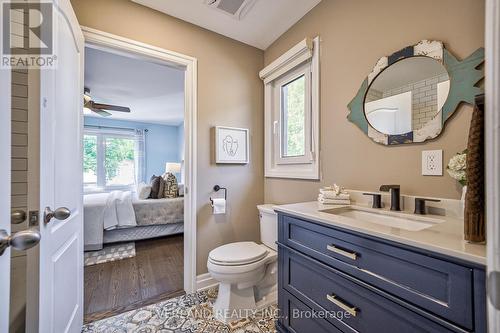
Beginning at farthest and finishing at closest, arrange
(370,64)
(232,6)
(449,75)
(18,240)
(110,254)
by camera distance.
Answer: (110,254), (232,6), (370,64), (449,75), (18,240)

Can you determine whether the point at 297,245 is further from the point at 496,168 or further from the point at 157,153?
the point at 157,153

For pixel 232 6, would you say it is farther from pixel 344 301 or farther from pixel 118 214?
pixel 118 214

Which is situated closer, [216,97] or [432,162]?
[432,162]

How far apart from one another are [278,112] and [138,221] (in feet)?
8.46

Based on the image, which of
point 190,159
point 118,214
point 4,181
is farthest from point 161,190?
point 4,181

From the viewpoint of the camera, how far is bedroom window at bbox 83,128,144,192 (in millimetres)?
5094

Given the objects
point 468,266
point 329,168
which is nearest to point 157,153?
point 329,168

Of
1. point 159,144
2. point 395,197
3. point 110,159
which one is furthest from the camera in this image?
point 159,144

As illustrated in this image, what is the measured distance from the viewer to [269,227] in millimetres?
1801

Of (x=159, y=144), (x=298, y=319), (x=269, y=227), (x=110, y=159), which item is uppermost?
(x=159, y=144)

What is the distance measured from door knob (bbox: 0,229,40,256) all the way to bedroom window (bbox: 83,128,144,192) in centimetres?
542

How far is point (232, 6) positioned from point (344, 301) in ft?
6.89

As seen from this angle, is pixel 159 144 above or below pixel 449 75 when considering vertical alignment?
above

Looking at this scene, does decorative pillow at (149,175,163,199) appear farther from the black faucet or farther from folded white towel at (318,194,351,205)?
the black faucet
